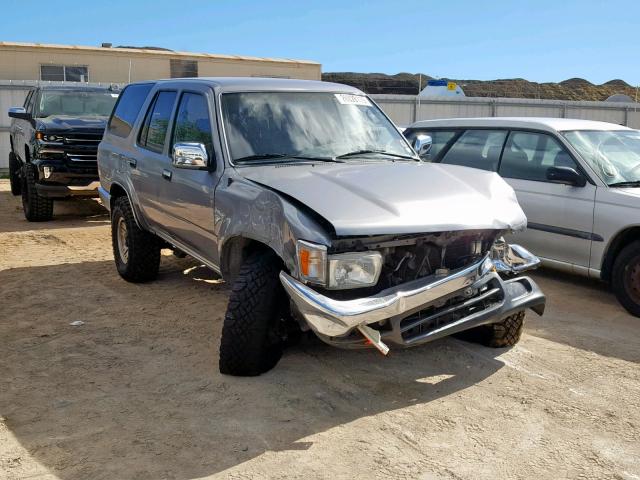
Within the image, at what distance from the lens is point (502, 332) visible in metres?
4.94

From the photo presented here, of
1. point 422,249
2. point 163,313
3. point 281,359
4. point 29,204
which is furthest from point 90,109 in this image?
point 422,249

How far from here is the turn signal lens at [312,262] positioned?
12.3 feet

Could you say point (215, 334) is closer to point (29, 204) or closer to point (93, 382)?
point (93, 382)

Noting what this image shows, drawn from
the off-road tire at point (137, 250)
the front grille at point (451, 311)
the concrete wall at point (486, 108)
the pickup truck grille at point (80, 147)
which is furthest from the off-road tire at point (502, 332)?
the concrete wall at point (486, 108)

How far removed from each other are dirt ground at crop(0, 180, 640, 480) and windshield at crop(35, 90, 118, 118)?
6051mm

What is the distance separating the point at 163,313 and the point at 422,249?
2.74m

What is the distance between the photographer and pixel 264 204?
420 cm

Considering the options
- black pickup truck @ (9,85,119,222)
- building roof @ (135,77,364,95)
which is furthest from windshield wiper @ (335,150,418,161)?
black pickup truck @ (9,85,119,222)

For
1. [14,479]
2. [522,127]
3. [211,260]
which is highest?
[522,127]

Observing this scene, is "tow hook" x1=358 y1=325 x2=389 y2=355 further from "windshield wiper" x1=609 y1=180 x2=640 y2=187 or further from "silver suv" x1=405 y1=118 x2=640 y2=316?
"windshield wiper" x1=609 y1=180 x2=640 y2=187

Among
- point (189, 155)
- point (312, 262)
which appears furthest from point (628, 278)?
point (189, 155)

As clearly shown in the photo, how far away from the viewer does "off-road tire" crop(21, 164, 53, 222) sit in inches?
419

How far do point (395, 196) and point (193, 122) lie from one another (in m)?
2.01

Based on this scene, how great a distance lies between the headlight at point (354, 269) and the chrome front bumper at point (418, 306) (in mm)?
94
